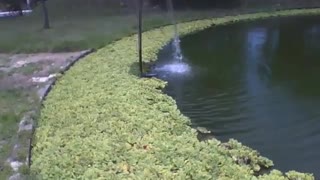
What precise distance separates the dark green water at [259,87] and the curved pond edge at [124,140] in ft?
1.41

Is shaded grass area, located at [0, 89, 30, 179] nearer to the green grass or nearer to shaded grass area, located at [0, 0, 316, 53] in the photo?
the green grass

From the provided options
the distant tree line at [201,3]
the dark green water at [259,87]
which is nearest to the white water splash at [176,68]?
the dark green water at [259,87]

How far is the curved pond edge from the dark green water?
0.43 m

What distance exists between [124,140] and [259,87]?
12.3 ft

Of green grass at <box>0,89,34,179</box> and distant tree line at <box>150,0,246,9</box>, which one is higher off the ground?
distant tree line at <box>150,0,246,9</box>

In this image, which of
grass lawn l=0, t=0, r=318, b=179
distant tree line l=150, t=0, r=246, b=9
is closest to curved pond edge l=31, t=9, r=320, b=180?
grass lawn l=0, t=0, r=318, b=179

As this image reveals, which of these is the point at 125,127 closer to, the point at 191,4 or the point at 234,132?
the point at 234,132

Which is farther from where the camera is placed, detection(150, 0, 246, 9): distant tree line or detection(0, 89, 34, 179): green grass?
detection(150, 0, 246, 9): distant tree line

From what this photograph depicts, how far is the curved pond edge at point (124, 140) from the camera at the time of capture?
5875mm

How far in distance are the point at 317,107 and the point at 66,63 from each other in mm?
6028

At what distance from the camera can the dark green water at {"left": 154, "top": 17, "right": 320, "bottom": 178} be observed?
22.9 ft

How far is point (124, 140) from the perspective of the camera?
6809 mm

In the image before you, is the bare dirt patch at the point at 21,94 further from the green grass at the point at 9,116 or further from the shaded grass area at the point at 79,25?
the shaded grass area at the point at 79,25

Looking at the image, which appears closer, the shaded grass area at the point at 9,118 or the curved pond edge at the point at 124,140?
the curved pond edge at the point at 124,140
